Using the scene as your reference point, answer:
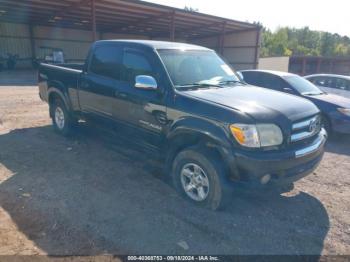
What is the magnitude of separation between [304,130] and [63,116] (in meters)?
4.87

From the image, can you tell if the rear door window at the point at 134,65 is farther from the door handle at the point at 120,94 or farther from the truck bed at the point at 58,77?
the truck bed at the point at 58,77

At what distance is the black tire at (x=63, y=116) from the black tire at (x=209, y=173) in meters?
3.29

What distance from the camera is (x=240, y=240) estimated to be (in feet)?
10.1

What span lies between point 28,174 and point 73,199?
4.05ft

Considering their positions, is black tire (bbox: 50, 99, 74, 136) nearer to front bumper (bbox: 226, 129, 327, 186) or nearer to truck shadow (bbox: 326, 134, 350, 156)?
front bumper (bbox: 226, 129, 327, 186)

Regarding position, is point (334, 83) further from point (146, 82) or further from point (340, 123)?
point (146, 82)

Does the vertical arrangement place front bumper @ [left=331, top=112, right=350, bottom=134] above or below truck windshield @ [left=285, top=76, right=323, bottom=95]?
below

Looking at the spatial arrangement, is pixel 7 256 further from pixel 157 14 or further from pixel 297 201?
pixel 157 14

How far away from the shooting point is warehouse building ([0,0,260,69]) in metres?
19.4

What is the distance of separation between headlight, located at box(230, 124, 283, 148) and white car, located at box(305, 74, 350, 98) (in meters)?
7.46

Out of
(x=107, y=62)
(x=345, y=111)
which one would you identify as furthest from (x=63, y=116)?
(x=345, y=111)

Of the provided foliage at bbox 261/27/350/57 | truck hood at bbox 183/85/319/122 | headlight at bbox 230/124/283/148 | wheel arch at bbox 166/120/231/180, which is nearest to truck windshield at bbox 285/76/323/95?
truck hood at bbox 183/85/319/122

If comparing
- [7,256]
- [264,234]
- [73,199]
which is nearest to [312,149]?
[264,234]

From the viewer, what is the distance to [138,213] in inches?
139
